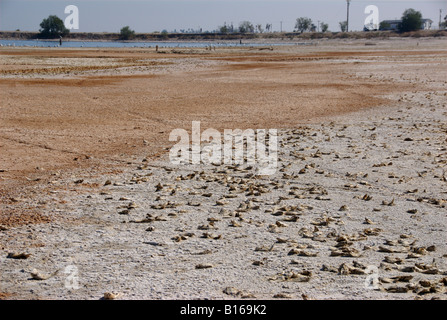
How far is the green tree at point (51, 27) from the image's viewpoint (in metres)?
163

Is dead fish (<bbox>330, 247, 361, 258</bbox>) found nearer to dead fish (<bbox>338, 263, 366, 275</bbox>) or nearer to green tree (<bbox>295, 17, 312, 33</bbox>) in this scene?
dead fish (<bbox>338, 263, 366, 275</bbox>)

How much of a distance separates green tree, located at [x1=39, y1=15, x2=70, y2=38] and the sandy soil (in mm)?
156263

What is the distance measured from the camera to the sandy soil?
5.43 m

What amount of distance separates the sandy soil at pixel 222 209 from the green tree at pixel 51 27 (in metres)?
156

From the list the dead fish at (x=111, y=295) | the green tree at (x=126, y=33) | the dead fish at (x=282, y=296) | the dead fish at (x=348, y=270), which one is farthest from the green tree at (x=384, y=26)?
the dead fish at (x=111, y=295)

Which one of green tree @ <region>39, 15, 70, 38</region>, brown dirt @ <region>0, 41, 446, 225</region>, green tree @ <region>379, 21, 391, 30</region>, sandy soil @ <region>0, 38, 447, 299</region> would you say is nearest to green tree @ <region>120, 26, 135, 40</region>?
green tree @ <region>39, 15, 70, 38</region>

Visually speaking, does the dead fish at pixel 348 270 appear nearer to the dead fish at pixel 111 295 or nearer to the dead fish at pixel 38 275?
the dead fish at pixel 111 295

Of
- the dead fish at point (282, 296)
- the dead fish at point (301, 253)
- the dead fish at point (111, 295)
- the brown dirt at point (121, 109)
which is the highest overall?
the brown dirt at point (121, 109)

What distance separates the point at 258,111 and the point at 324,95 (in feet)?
17.4

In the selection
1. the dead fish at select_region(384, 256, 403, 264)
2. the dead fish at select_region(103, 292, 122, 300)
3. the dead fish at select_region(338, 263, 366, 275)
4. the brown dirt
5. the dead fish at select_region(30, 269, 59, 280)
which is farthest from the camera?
the brown dirt

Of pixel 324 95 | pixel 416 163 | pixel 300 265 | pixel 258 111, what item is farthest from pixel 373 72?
pixel 300 265

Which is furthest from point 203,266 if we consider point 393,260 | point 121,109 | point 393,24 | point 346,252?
point 393,24

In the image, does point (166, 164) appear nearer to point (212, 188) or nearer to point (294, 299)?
point (212, 188)
